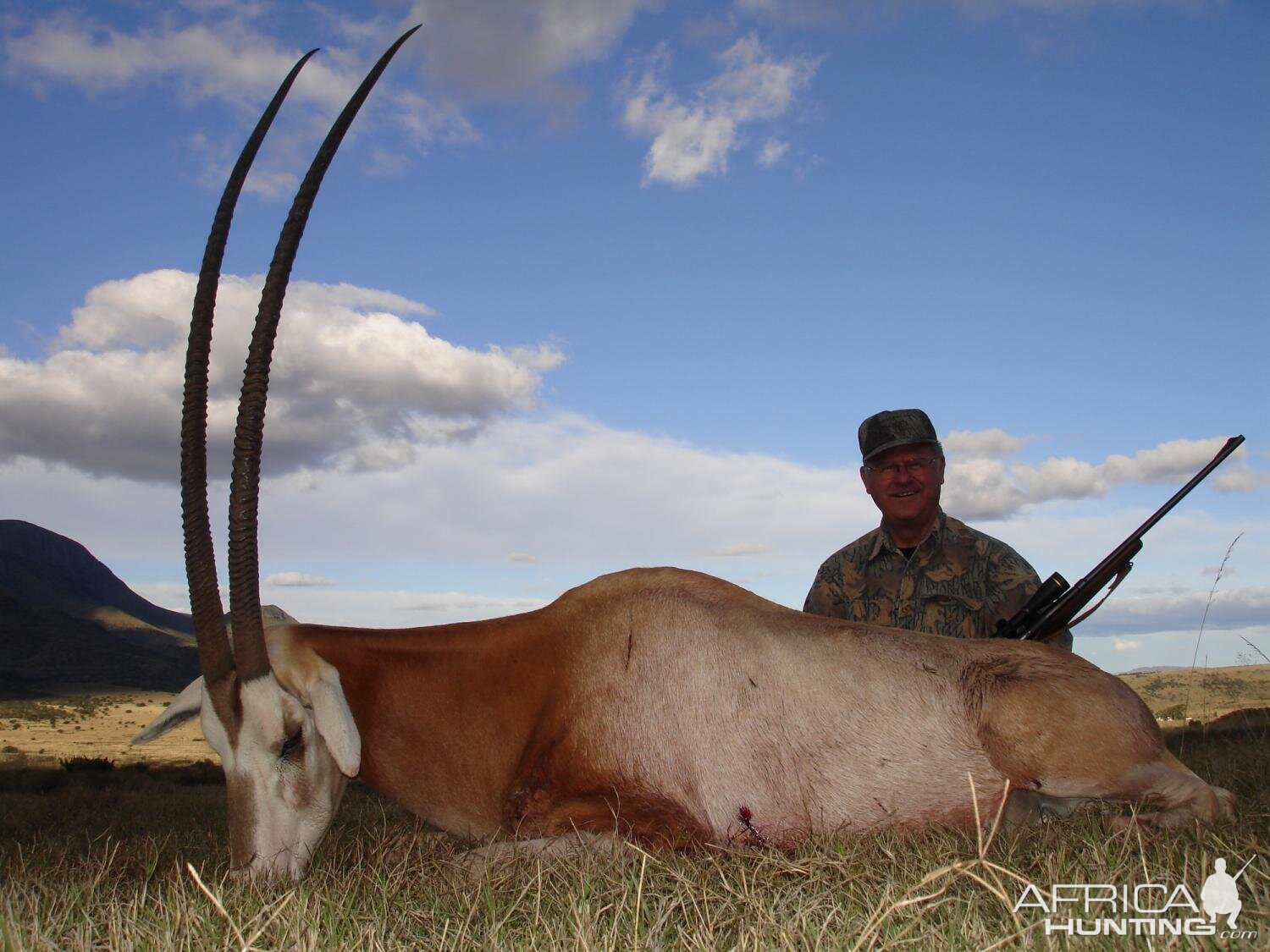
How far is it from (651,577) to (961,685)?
5.39ft

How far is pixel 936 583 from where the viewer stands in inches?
291

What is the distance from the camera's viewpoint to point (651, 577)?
504cm

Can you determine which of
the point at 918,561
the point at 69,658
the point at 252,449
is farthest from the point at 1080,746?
the point at 69,658

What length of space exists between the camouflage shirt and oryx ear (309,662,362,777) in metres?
4.42

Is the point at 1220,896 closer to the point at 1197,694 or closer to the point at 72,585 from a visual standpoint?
the point at 1197,694

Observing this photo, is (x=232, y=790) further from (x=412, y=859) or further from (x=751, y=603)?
(x=751, y=603)

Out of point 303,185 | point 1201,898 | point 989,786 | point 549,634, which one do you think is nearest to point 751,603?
point 549,634

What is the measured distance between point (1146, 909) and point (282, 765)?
11.6ft

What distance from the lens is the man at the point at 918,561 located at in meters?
7.23

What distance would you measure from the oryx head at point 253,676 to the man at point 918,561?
14.8ft

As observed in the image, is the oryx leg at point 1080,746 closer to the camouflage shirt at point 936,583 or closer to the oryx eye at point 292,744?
the camouflage shirt at point 936,583

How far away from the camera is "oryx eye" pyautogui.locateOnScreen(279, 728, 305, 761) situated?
438 centimetres

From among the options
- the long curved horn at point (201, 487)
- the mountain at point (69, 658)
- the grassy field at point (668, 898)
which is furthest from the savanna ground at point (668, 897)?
the mountain at point (69, 658)

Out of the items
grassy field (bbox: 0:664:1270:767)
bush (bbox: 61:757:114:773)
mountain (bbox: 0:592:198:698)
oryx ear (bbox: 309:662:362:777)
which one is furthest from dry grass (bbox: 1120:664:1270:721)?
mountain (bbox: 0:592:198:698)
